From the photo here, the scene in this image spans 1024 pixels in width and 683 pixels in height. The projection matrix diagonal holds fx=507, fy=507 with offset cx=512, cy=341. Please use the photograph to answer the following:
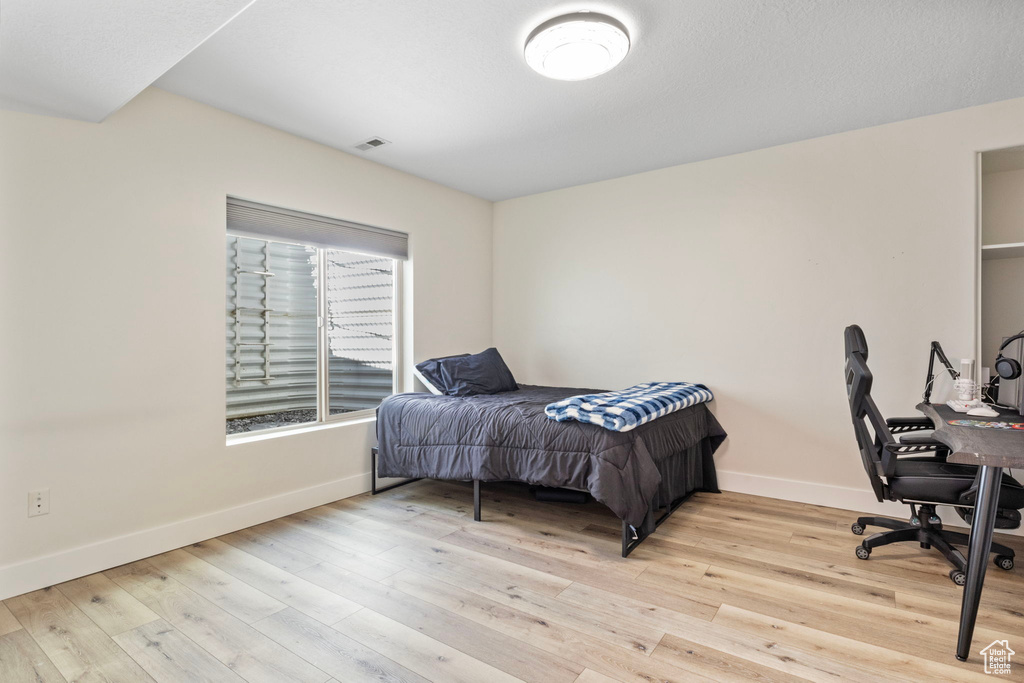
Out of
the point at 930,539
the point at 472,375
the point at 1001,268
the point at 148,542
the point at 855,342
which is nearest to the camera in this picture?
the point at 855,342

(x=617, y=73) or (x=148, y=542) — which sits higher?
(x=617, y=73)

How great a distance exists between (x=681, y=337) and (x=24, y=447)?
3775 mm

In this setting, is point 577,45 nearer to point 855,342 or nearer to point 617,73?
point 617,73

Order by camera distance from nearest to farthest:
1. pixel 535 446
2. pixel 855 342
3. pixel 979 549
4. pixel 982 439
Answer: pixel 979 549 → pixel 982 439 → pixel 855 342 → pixel 535 446

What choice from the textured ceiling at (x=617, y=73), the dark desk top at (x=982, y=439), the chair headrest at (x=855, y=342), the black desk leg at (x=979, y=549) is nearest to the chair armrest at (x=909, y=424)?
the dark desk top at (x=982, y=439)

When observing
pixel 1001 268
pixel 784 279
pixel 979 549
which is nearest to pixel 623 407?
pixel 979 549

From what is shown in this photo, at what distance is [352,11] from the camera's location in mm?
1990

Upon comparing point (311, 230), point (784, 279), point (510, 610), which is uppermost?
point (311, 230)

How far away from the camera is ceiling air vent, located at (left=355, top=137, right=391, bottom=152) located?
3.29 m

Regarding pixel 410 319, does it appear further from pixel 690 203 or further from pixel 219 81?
pixel 690 203

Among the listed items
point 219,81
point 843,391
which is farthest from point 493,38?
point 843,391

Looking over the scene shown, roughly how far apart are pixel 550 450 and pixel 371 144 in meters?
2.31

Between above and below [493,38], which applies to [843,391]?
below

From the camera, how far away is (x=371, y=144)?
338 centimetres
